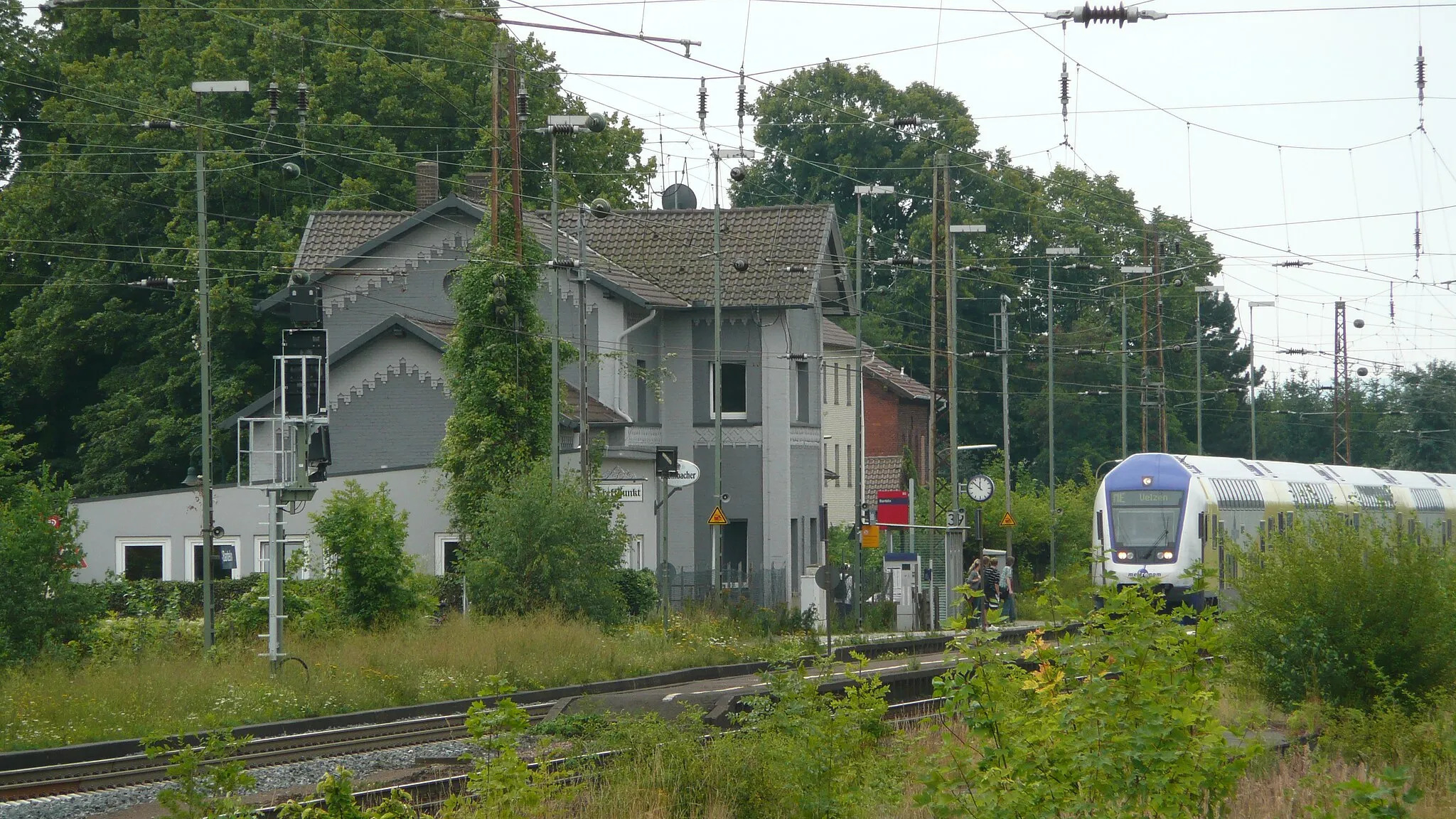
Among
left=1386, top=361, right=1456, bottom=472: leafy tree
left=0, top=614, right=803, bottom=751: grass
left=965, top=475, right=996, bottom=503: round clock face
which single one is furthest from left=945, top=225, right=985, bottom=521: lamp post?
left=1386, top=361, right=1456, bottom=472: leafy tree

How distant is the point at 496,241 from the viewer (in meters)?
33.0

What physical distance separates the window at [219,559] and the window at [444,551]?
4.51 m

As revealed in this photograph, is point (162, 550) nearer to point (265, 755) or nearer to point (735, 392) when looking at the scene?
point (735, 392)

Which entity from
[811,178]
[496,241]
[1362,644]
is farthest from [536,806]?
[811,178]

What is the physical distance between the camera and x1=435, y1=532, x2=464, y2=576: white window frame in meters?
35.7

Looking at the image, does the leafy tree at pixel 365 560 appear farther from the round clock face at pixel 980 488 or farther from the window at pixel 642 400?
the round clock face at pixel 980 488

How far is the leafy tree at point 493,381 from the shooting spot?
33.1 metres

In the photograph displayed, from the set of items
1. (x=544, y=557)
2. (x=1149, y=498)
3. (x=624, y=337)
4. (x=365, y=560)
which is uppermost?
(x=624, y=337)

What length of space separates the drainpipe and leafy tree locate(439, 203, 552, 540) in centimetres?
620

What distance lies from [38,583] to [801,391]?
83.1ft

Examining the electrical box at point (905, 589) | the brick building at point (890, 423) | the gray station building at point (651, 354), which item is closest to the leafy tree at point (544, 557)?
the gray station building at point (651, 354)

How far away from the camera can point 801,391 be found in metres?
44.6

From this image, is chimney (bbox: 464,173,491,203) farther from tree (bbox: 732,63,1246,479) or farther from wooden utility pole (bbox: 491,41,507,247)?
tree (bbox: 732,63,1246,479)

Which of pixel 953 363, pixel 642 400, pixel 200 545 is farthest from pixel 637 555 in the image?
pixel 200 545
